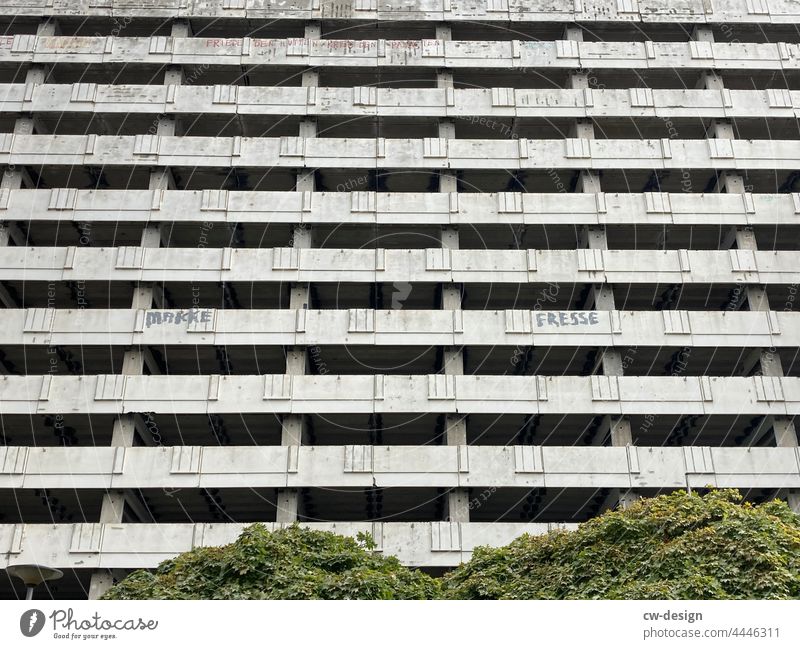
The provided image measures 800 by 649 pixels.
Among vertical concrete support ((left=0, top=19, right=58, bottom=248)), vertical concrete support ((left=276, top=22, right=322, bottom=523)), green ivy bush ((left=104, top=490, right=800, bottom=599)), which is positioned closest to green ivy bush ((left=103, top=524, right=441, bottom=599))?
green ivy bush ((left=104, top=490, right=800, bottom=599))

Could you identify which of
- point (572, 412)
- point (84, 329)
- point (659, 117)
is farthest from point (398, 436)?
point (659, 117)

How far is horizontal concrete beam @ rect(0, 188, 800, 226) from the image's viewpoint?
1363 inches

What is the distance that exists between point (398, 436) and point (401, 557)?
5887 mm

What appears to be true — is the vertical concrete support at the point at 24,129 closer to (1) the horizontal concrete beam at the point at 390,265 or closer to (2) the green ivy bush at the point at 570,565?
(1) the horizontal concrete beam at the point at 390,265

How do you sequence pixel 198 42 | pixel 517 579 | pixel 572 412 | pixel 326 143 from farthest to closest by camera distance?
pixel 198 42 → pixel 326 143 → pixel 572 412 → pixel 517 579

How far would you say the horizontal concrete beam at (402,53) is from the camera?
38.2 meters

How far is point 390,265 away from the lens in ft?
110

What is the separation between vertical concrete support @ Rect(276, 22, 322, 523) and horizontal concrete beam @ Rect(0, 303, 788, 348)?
0.88m

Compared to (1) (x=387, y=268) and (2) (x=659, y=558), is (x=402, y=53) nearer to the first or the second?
(1) (x=387, y=268)

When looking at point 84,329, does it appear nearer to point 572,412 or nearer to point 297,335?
point 297,335

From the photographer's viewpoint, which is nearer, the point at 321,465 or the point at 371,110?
the point at 321,465

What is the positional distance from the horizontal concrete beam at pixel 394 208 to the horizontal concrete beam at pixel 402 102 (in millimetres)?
4232

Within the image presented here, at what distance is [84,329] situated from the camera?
32.4 metres

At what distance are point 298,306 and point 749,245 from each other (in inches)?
701
